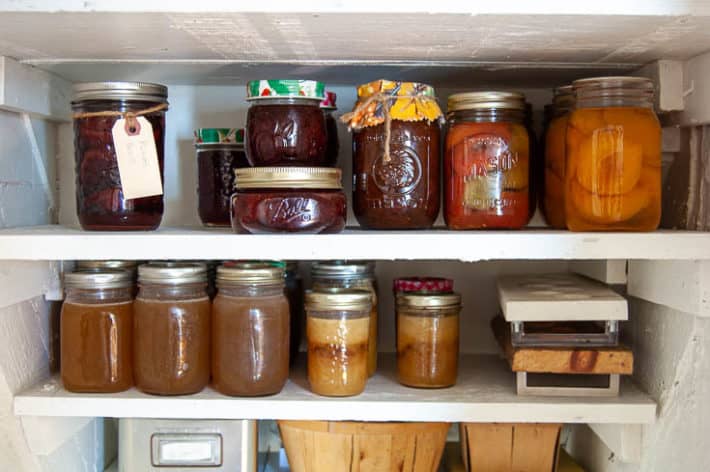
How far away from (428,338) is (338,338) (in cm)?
14

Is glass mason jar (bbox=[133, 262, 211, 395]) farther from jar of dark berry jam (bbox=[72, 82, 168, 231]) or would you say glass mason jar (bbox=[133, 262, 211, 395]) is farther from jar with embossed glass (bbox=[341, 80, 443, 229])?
jar with embossed glass (bbox=[341, 80, 443, 229])

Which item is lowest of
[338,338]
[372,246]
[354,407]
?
[354,407]

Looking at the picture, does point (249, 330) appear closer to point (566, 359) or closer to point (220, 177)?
point (220, 177)

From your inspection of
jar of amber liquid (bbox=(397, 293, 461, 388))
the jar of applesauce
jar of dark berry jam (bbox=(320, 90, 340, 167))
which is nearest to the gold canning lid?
jar of dark berry jam (bbox=(320, 90, 340, 167))

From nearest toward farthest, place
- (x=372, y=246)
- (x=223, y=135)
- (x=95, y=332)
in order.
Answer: (x=372, y=246), (x=95, y=332), (x=223, y=135)

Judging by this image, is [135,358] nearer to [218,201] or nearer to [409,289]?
[218,201]

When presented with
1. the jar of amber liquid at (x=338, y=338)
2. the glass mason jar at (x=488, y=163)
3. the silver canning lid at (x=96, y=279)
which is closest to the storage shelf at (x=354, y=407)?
the jar of amber liquid at (x=338, y=338)

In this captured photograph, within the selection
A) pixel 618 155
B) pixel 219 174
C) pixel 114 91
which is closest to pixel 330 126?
pixel 219 174

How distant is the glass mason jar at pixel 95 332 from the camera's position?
111cm

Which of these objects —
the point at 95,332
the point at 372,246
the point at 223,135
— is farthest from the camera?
the point at 223,135

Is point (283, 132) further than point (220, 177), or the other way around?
point (220, 177)

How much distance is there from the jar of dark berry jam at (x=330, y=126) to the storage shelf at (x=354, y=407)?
14.7 inches

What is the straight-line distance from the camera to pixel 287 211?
1030 mm

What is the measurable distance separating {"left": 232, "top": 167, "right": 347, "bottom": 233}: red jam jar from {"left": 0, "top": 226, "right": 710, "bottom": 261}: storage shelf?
3 cm
